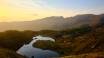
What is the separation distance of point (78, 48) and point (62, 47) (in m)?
7.34

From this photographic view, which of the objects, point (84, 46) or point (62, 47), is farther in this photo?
point (62, 47)

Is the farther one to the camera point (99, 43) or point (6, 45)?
point (6, 45)

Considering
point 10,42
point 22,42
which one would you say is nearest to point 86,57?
point 10,42

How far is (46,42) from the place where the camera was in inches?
3319

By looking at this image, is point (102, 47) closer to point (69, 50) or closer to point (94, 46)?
point (94, 46)

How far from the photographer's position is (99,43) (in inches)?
2692

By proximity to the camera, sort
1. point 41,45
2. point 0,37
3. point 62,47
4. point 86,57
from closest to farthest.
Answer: point 86,57 < point 62,47 < point 41,45 < point 0,37

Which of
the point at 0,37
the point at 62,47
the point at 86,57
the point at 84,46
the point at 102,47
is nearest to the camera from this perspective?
the point at 86,57

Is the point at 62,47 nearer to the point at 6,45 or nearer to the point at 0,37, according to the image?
the point at 6,45

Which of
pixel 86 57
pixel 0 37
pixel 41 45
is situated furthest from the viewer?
pixel 0 37

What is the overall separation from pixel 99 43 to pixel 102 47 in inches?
159

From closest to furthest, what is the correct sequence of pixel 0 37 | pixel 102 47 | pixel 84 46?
pixel 102 47 < pixel 84 46 < pixel 0 37

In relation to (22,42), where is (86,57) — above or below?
above

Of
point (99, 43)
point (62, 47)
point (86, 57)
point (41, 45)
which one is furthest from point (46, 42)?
point (86, 57)
